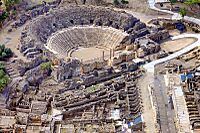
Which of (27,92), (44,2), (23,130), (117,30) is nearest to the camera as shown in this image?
(23,130)

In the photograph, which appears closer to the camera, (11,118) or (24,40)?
(11,118)

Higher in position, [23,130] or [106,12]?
[106,12]

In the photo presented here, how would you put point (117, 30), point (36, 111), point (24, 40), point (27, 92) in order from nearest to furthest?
point (36, 111), point (27, 92), point (24, 40), point (117, 30)

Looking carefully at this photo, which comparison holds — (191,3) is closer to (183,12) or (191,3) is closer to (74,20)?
(183,12)

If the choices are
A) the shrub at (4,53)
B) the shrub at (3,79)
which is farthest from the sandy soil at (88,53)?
the shrub at (3,79)

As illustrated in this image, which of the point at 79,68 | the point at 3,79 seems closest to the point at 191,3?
the point at 79,68


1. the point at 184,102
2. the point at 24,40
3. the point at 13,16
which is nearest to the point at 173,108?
the point at 184,102

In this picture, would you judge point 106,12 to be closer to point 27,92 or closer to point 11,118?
point 27,92

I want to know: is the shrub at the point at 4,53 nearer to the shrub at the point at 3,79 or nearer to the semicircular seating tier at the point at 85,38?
the shrub at the point at 3,79
